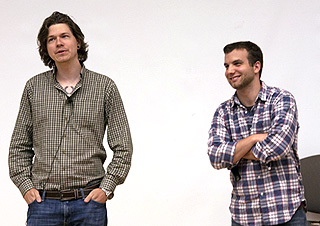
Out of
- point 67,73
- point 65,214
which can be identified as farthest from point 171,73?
point 65,214

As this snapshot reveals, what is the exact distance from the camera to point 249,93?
2500 millimetres

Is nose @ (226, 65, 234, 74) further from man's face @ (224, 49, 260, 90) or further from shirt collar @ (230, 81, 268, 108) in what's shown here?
shirt collar @ (230, 81, 268, 108)

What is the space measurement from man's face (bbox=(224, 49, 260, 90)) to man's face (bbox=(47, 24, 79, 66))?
0.79 m

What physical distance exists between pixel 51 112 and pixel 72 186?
1.21ft

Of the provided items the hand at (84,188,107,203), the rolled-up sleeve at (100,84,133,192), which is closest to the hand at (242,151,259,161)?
the rolled-up sleeve at (100,84,133,192)

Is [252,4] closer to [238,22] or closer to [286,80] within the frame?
[238,22]

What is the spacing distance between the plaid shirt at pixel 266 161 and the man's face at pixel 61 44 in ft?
2.69

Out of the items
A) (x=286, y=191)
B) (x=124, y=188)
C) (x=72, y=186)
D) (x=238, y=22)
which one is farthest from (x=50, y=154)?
(x=238, y=22)

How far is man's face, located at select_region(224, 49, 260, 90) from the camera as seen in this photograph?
250 cm

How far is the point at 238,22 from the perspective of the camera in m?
3.96

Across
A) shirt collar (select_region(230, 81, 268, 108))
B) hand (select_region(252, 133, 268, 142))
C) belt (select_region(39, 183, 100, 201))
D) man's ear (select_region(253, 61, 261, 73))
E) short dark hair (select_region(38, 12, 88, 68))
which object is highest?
short dark hair (select_region(38, 12, 88, 68))

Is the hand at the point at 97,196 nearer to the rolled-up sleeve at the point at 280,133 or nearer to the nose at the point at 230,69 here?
the rolled-up sleeve at the point at 280,133

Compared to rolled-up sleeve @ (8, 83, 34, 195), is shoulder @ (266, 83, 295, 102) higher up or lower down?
higher up

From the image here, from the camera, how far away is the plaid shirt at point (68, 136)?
234 cm
